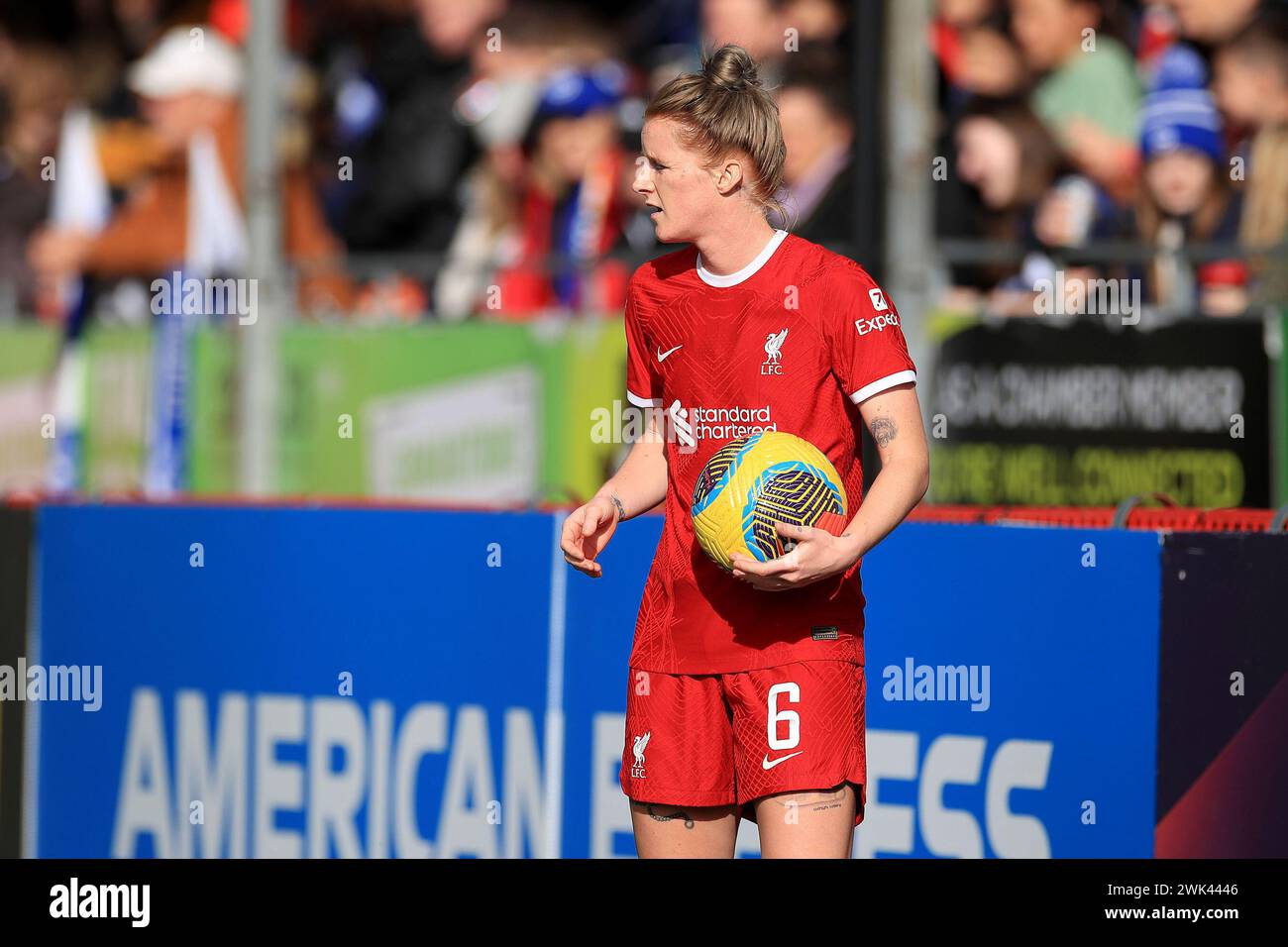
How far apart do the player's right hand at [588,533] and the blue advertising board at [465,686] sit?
1.49 meters

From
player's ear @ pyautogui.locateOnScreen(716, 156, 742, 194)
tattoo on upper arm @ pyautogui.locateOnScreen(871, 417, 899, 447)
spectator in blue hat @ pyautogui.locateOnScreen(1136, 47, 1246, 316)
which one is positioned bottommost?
tattoo on upper arm @ pyautogui.locateOnScreen(871, 417, 899, 447)

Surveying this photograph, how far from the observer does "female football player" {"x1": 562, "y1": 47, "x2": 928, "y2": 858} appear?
4.04m

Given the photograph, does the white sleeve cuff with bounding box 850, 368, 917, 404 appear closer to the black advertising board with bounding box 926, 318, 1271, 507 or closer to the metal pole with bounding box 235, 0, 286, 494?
the black advertising board with bounding box 926, 318, 1271, 507

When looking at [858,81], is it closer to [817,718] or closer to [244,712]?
[244,712]

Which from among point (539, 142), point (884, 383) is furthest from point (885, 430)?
point (539, 142)

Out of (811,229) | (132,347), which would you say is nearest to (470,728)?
(811,229)

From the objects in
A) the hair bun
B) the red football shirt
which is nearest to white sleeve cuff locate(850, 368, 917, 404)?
the red football shirt

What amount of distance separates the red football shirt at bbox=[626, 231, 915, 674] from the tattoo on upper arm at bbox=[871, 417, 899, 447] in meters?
0.06

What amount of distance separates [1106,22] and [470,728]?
190 inches

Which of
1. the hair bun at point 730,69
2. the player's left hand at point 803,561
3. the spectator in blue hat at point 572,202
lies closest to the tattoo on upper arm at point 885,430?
the player's left hand at point 803,561

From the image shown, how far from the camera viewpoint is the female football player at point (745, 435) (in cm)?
404

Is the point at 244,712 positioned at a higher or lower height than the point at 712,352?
lower

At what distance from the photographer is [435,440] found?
10.6m
